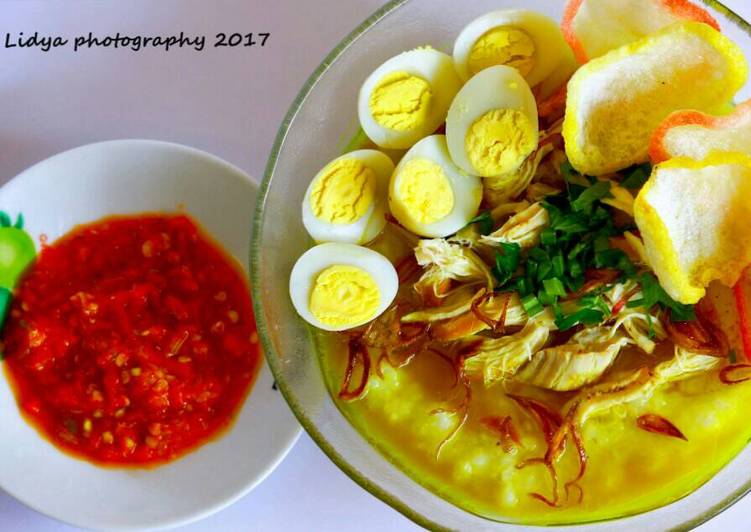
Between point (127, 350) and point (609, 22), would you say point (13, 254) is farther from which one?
point (609, 22)

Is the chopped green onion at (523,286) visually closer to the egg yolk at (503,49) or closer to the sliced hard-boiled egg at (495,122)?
the sliced hard-boiled egg at (495,122)

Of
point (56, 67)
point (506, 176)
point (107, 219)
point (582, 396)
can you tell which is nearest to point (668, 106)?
point (506, 176)

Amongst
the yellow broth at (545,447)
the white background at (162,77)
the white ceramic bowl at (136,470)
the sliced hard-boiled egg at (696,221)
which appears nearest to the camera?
the sliced hard-boiled egg at (696,221)

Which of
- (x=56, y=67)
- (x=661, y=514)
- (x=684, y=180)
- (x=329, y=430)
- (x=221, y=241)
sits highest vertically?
(x=56, y=67)

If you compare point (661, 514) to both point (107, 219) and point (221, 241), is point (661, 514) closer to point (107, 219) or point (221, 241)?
point (221, 241)

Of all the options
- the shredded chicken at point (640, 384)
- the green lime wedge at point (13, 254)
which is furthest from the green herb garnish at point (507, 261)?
the green lime wedge at point (13, 254)

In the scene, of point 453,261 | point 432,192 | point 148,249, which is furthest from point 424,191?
point 148,249
